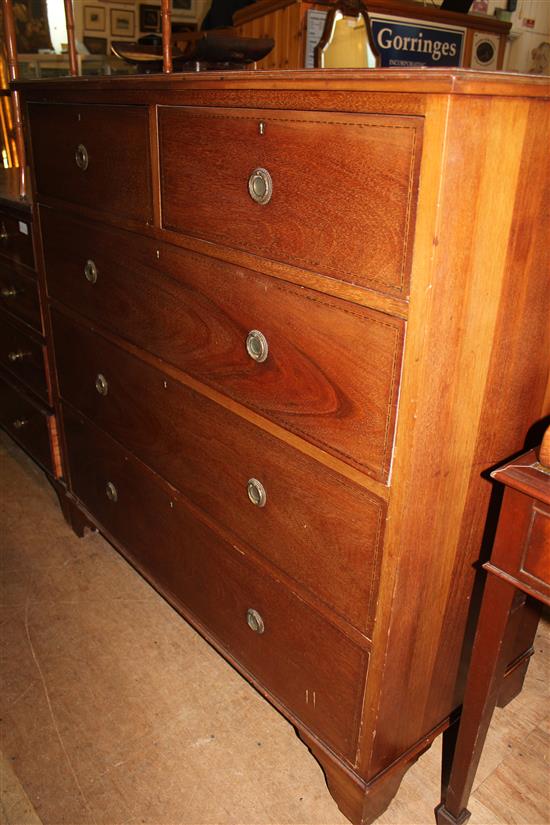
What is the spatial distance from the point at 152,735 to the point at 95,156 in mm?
1328

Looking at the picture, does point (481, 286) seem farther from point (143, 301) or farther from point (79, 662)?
point (79, 662)

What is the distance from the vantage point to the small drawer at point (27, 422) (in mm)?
2211

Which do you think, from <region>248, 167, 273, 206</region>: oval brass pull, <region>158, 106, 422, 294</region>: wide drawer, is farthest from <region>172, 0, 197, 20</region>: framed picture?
<region>248, 167, 273, 206</region>: oval brass pull

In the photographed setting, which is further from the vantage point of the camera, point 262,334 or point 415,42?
point 415,42

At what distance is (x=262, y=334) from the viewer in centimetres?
113

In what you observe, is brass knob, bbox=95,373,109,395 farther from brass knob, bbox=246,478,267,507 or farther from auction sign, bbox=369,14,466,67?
auction sign, bbox=369,14,466,67

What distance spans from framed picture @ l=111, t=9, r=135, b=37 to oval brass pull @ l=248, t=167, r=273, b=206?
5887 millimetres

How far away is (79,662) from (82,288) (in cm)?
98

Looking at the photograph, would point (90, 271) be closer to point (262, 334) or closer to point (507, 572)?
point (262, 334)

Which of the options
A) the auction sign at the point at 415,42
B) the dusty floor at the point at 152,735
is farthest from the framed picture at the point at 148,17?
the dusty floor at the point at 152,735

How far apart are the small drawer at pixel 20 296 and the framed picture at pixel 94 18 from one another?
4608 millimetres

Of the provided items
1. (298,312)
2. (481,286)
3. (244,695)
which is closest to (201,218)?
(298,312)

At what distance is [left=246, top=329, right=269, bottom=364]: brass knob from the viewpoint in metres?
1.13

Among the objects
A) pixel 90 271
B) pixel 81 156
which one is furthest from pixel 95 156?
pixel 90 271
